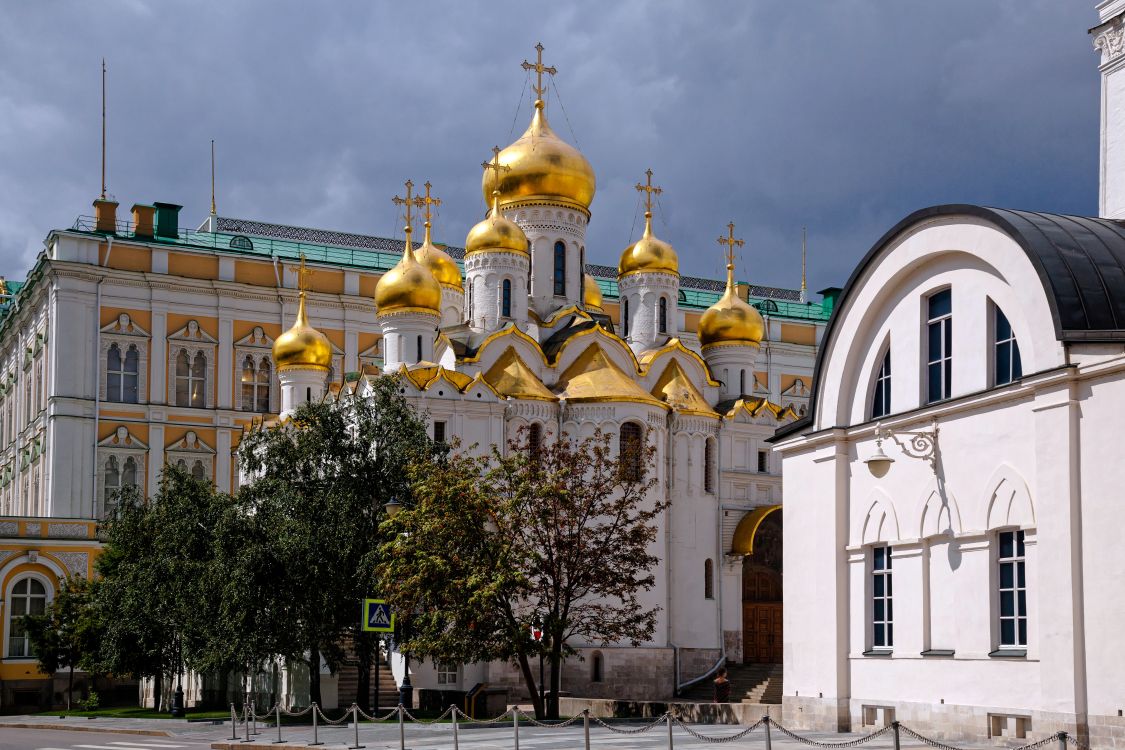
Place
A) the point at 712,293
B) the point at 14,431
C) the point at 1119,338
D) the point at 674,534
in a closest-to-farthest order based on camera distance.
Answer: the point at 1119,338, the point at 674,534, the point at 14,431, the point at 712,293

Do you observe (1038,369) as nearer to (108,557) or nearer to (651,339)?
(651,339)

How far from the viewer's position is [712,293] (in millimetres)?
81062

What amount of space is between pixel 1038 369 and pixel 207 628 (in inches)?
874

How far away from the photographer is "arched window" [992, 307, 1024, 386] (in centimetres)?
2152

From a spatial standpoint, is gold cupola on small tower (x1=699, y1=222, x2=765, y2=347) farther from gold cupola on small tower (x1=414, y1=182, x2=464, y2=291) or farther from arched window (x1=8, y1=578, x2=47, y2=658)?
arched window (x1=8, y1=578, x2=47, y2=658)

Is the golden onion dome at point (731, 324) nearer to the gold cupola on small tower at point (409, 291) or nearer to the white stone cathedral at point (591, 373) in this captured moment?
the white stone cathedral at point (591, 373)

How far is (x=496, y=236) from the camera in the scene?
4578 cm

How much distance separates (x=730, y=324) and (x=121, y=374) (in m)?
25.1

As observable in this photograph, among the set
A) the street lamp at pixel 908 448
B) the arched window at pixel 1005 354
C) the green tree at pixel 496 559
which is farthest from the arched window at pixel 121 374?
the arched window at pixel 1005 354

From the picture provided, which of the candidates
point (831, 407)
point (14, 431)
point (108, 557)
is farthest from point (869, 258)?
point (14, 431)

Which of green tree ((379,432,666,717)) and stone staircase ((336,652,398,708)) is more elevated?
green tree ((379,432,666,717))

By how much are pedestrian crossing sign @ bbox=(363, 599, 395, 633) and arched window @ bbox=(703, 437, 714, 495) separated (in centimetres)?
2083

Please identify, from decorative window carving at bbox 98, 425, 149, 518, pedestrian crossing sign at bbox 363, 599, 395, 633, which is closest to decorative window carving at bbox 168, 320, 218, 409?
decorative window carving at bbox 98, 425, 149, 518

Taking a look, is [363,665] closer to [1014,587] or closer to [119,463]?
[1014,587]
